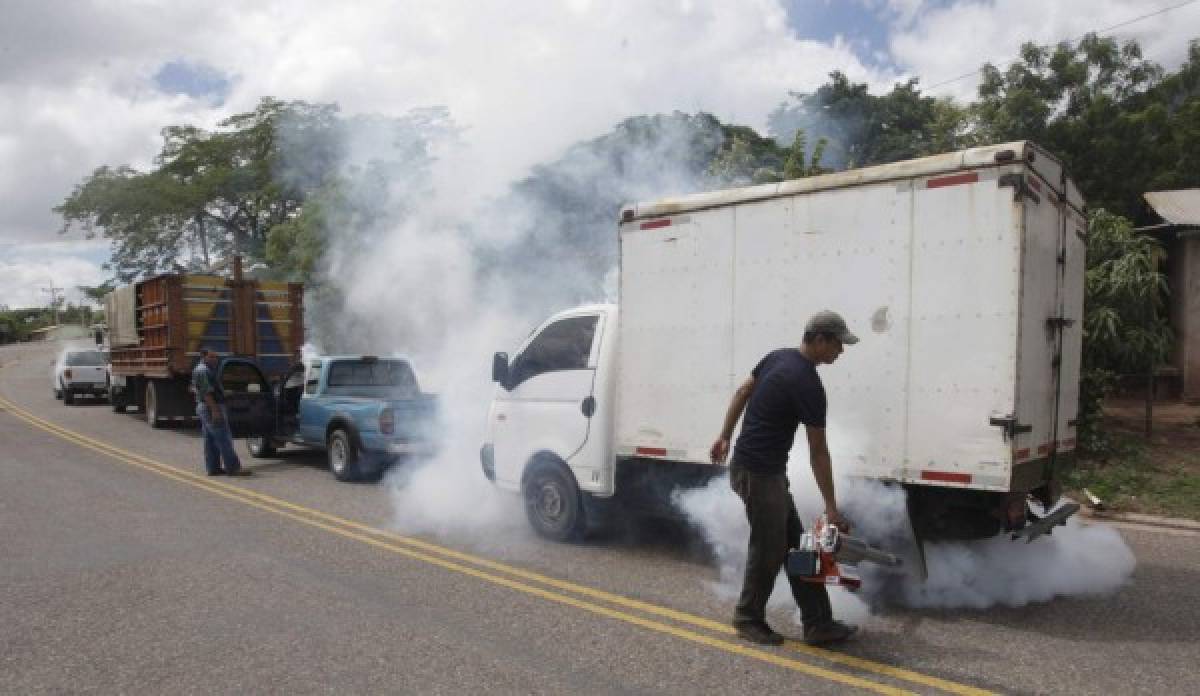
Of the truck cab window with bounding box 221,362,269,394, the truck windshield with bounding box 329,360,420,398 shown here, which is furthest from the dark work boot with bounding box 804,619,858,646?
the truck cab window with bounding box 221,362,269,394

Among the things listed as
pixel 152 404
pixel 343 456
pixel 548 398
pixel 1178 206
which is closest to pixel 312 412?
pixel 343 456

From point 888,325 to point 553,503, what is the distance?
3.11m

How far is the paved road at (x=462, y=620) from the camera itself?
4.01 m

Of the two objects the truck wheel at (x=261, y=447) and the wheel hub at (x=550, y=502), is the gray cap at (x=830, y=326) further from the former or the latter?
the truck wheel at (x=261, y=447)

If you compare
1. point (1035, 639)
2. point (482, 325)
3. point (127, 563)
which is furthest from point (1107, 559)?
point (482, 325)

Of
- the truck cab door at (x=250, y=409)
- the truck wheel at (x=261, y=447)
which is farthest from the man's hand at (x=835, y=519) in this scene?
the truck wheel at (x=261, y=447)

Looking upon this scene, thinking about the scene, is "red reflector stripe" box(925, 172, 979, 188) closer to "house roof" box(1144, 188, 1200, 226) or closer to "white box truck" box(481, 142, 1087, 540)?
"white box truck" box(481, 142, 1087, 540)

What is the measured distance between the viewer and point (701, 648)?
172 inches

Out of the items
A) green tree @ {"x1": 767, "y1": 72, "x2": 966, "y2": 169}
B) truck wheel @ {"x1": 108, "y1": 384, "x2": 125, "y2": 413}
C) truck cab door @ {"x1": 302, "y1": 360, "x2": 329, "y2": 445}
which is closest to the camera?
truck cab door @ {"x1": 302, "y1": 360, "x2": 329, "y2": 445}

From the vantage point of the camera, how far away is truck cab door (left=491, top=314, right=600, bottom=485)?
260 inches

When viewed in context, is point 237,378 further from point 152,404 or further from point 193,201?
point 193,201

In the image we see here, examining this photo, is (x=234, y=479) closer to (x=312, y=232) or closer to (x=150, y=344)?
(x=150, y=344)

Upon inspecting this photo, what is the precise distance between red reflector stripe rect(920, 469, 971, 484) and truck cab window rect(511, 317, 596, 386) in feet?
8.97

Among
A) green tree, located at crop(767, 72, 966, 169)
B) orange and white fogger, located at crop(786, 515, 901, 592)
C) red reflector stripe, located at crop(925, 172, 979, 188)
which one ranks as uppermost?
green tree, located at crop(767, 72, 966, 169)
